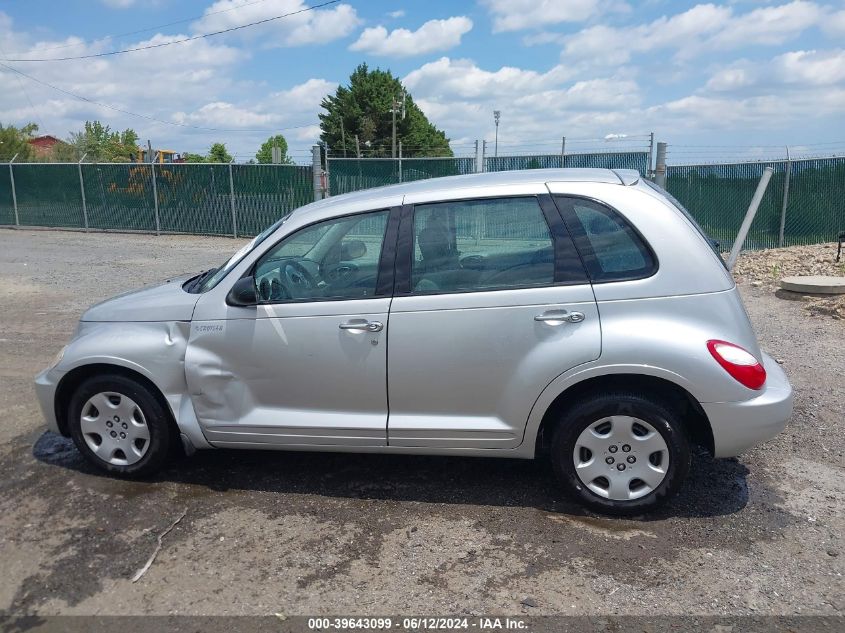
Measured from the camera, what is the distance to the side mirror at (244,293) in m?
3.97

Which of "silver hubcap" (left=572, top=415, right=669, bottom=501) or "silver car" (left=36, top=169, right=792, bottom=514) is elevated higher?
"silver car" (left=36, top=169, right=792, bottom=514)

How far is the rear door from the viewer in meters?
3.66

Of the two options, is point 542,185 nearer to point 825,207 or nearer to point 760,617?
point 760,617

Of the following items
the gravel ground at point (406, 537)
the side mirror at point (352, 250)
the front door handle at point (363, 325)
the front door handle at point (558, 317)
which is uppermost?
the side mirror at point (352, 250)

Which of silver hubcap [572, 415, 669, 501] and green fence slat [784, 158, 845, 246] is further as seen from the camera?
green fence slat [784, 158, 845, 246]

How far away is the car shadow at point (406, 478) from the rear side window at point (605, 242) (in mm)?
1344

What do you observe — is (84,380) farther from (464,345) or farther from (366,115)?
(366,115)

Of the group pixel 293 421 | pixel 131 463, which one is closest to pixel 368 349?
Result: pixel 293 421

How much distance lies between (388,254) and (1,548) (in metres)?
2.55

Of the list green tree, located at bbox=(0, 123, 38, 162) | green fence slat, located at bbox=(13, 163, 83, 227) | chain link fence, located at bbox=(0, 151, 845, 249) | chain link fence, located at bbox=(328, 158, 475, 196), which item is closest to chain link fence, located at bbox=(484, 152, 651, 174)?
chain link fence, located at bbox=(0, 151, 845, 249)

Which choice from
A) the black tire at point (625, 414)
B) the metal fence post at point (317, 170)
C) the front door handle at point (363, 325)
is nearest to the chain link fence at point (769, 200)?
the metal fence post at point (317, 170)

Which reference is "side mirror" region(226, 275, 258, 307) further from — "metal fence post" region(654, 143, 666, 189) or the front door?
"metal fence post" region(654, 143, 666, 189)

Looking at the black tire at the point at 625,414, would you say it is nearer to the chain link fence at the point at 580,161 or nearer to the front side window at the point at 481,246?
the front side window at the point at 481,246

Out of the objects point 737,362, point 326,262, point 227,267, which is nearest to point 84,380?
point 227,267
